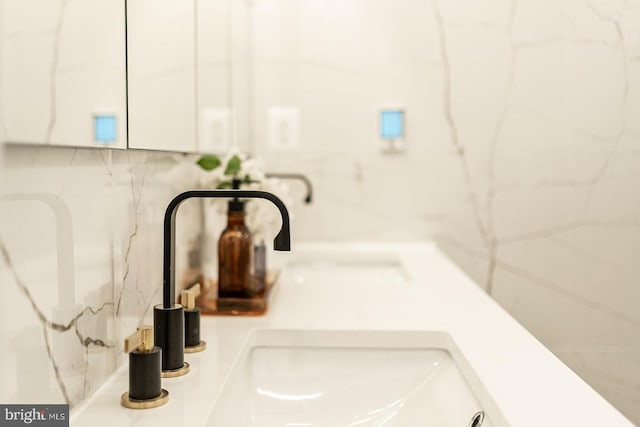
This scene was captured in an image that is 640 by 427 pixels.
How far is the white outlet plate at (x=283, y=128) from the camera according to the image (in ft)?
6.82

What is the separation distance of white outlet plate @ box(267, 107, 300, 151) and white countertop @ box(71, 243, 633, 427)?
0.55 m

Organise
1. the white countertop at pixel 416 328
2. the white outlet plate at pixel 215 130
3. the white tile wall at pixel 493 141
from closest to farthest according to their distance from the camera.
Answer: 1. the white countertop at pixel 416 328
2. the white outlet plate at pixel 215 130
3. the white tile wall at pixel 493 141

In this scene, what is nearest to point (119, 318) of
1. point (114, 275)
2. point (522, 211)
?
point (114, 275)

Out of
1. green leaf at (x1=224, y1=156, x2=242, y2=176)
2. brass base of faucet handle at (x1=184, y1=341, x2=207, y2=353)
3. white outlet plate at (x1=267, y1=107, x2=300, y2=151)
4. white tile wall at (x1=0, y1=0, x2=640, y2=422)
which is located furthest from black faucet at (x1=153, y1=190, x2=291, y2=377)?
white outlet plate at (x1=267, y1=107, x2=300, y2=151)

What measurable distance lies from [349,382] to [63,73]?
62cm

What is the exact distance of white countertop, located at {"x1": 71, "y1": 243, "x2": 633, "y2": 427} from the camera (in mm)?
705

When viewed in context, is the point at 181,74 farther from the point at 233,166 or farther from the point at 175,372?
the point at 175,372

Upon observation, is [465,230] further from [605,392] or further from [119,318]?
[119,318]

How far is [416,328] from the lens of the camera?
106cm

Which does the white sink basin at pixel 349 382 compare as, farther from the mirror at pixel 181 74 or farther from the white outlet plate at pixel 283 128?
the white outlet plate at pixel 283 128

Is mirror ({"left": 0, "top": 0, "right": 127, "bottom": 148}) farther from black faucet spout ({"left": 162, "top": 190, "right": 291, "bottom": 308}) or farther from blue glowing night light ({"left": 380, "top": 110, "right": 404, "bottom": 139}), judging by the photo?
blue glowing night light ({"left": 380, "top": 110, "right": 404, "bottom": 139})

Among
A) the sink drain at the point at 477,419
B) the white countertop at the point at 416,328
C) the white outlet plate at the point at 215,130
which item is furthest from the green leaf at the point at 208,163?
the sink drain at the point at 477,419

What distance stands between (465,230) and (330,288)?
2.59 feet

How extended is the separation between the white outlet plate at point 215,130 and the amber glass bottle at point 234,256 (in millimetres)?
295
